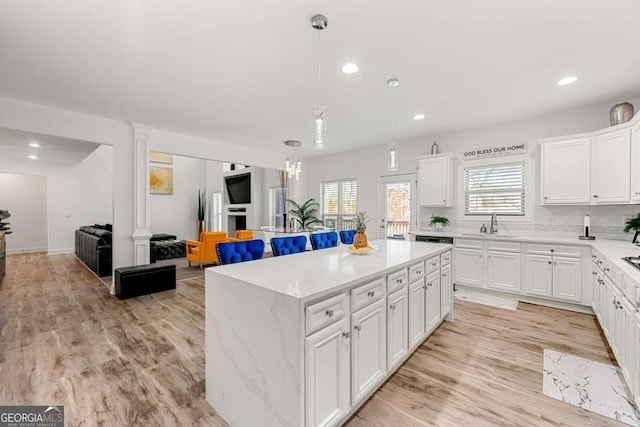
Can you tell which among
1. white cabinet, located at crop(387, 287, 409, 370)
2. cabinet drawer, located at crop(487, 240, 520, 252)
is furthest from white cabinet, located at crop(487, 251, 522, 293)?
white cabinet, located at crop(387, 287, 409, 370)

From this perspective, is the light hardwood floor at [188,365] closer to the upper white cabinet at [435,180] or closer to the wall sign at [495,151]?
the upper white cabinet at [435,180]

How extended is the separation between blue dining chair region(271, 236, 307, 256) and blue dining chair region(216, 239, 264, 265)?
0.29 metres

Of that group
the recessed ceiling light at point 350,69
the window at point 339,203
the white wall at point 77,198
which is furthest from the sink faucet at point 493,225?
the white wall at point 77,198

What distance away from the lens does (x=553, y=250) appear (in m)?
3.73

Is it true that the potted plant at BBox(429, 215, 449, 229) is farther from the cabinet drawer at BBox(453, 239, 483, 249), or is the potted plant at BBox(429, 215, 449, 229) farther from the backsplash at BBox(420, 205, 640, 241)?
the cabinet drawer at BBox(453, 239, 483, 249)

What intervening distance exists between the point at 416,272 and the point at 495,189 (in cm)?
313

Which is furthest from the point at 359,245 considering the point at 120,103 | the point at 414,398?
the point at 120,103

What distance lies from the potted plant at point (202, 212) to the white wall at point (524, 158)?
20.4ft

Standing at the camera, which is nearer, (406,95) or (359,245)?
(359,245)

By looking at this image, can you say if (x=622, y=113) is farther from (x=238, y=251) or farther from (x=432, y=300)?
(x=238, y=251)

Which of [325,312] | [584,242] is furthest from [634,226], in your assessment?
[325,312]

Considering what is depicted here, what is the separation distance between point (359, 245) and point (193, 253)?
193 inches

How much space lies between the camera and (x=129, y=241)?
4590mm

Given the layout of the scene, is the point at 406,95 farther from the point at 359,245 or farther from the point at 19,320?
the point at 19,320
